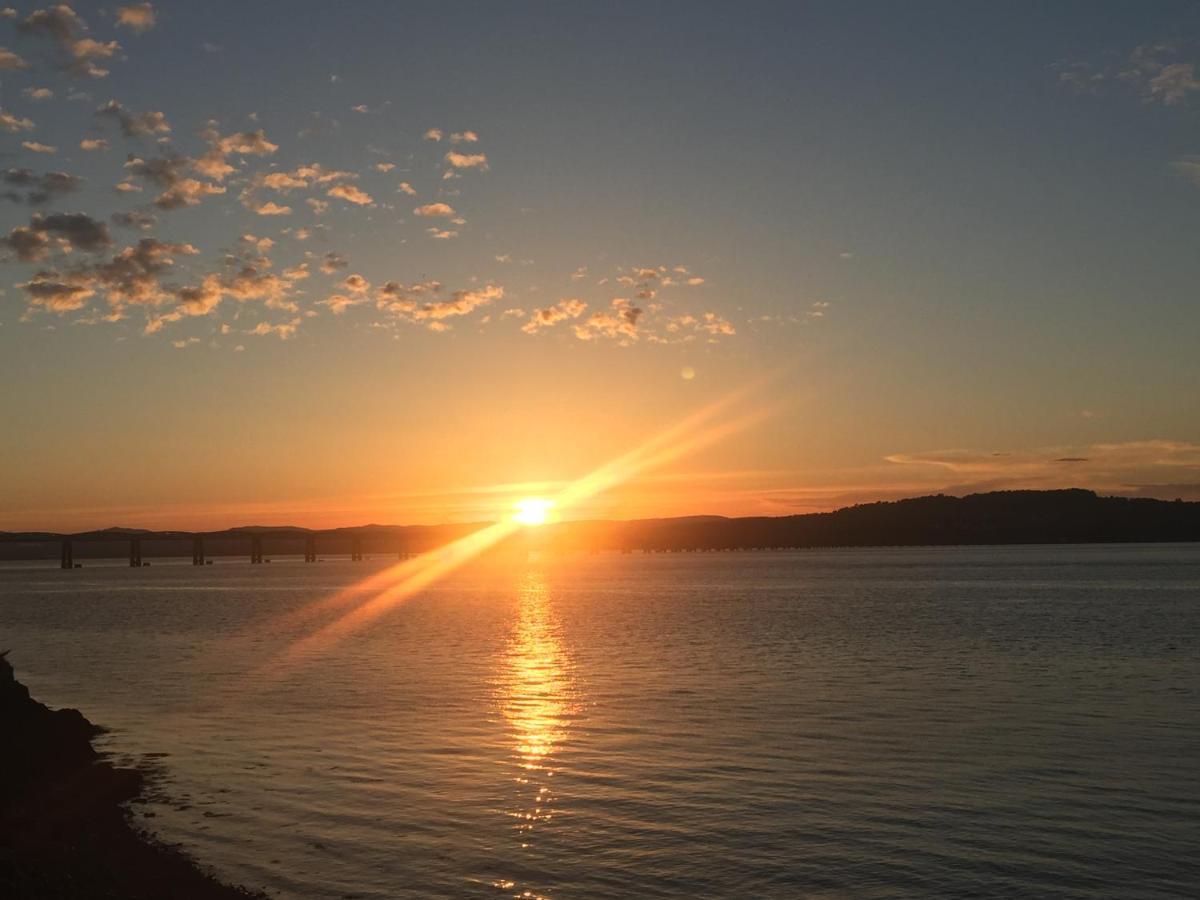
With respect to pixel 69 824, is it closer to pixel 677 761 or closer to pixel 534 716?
pixel 677 761

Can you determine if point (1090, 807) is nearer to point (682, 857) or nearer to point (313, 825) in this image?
point (682, 857)

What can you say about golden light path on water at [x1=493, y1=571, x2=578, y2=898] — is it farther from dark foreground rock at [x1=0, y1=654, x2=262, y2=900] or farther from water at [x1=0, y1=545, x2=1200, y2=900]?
dark foreground rock at [x1=0, y1=654, x2=262, y2=900]

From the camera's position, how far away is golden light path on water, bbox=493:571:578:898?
2340 centimetres

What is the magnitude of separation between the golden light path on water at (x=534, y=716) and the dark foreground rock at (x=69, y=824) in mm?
6238

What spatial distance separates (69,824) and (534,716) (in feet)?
60.4

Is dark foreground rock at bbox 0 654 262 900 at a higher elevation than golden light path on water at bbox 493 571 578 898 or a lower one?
higher

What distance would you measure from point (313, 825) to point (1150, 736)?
24168mm

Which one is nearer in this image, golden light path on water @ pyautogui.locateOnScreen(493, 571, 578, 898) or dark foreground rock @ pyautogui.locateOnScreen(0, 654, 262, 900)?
dark foreground rock @ pyautogui.locateOnScreen(0, 654, 262, 900)

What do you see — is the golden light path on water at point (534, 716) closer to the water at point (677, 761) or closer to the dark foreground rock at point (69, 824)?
the water at point (677, 761)

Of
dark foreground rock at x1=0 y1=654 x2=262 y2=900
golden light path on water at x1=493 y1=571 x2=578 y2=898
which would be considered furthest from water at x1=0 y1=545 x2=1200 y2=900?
dark foreground rock at x1=0 y1=654 x2=262 y2=900

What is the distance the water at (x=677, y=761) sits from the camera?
1927 centimetres

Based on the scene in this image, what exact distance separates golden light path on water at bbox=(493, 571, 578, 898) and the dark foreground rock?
6.24 metres

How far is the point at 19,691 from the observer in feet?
103

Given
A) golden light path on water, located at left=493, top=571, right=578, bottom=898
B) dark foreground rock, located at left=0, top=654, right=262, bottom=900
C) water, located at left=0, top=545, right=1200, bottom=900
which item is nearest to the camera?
dark foreground rock, located at left=0, top=654, right=262, bottom=900
